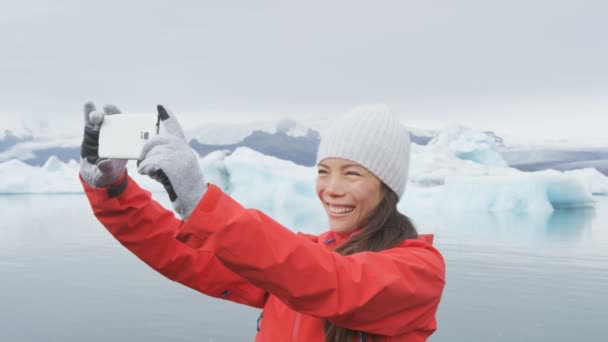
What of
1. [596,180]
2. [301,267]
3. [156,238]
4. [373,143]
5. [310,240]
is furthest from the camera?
[596,180]

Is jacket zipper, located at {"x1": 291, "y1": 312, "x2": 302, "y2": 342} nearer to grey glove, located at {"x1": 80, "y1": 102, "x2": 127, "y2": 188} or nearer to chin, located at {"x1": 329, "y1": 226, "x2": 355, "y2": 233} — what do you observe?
chin, located at {"x1": 329, "y1": 226, "x2": 355, "y2": 233}

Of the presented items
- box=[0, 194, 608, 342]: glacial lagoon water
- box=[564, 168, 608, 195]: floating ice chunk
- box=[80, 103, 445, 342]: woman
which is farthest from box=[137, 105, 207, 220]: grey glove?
box=[564, 168, 608, 195]: floating ice chunk

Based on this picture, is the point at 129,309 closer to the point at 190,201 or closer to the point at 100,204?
the point at 100,204

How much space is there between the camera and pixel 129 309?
6.30 metres

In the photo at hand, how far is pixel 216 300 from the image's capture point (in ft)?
22.4

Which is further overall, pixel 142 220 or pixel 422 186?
pixel 422 186

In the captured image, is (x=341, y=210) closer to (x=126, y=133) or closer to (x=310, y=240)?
(x=310, y=240)

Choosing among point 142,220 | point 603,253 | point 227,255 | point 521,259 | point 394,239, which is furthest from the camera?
point 603,253

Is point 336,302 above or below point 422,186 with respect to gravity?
above

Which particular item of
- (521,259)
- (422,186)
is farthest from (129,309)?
(422,186)

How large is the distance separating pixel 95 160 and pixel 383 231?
2.32 feet

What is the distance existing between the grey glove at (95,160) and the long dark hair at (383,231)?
0.56 metres

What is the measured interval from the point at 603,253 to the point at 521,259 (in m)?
2.06

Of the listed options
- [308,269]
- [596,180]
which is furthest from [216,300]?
[596,180]
